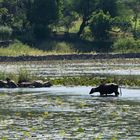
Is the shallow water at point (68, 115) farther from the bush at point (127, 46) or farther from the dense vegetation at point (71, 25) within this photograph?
the dense vegetation at point (71, 25)

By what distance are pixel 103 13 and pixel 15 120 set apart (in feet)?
286

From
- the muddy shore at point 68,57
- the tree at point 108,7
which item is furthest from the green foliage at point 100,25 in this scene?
the muddy shore at point 68,57

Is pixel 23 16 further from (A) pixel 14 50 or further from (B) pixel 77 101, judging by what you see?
(B) pixel 77 101

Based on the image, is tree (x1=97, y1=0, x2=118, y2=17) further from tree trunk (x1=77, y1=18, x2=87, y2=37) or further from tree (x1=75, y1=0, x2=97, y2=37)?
tree trunk (x1=77, y1=18, x2=87, y2=37)

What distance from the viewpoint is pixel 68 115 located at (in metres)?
33.9

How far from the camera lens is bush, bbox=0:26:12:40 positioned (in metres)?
112

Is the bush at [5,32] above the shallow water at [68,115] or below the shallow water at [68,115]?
above

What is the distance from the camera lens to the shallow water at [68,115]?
28.0 m

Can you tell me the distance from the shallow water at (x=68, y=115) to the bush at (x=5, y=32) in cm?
6433

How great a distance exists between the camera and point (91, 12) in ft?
412

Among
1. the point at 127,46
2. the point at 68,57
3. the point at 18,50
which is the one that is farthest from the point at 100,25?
the point at 68,57

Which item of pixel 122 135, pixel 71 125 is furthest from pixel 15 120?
pixel 122 135

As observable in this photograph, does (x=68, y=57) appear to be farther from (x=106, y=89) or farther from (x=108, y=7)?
(x=106, y=89)

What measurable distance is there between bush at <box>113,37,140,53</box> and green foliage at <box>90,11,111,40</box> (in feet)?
12.3
